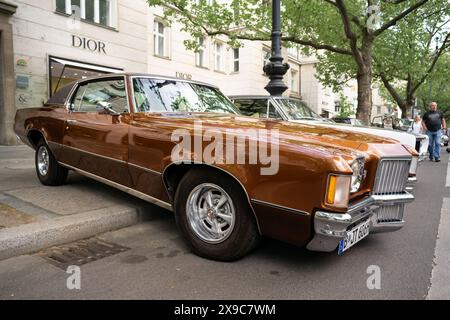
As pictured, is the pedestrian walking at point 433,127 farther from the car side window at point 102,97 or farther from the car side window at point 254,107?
the car side window at point 102,97

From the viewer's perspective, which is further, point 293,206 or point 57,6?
point 57,6

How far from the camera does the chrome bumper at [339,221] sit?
2.45m

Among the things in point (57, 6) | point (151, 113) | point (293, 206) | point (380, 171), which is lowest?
point (293, 206)

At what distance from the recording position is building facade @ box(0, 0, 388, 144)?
1087cm

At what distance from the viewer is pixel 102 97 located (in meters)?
4.34

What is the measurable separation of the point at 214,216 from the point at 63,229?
1.46 metres

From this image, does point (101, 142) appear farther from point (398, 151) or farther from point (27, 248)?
point (398, 151)

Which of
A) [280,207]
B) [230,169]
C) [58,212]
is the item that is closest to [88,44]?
[58,212]

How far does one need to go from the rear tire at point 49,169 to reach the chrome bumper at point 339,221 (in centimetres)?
369

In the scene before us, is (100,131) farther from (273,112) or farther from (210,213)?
(273,112)

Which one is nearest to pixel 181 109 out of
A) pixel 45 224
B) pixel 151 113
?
pixel 151 113

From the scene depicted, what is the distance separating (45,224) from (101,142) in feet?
3.40

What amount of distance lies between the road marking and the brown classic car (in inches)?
18.1

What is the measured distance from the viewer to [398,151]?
10.5 ft
